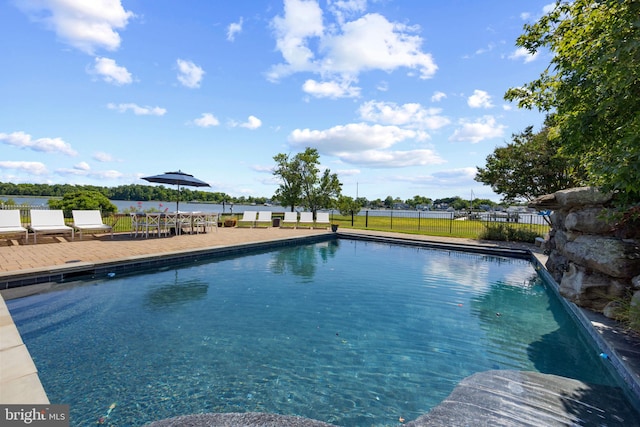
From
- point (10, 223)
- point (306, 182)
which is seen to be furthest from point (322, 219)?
point (10, 223)

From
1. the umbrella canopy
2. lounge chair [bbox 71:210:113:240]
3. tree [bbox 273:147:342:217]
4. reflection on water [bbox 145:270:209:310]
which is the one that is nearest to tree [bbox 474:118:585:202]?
reflection on water [bbox 145:270:209:310]

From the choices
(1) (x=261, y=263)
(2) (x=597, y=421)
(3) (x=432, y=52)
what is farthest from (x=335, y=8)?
(2) (x=597, y=421)

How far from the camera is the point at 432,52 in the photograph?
979cm

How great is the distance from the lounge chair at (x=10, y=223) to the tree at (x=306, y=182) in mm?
19678

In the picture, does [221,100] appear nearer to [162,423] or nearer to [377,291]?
[377,291]

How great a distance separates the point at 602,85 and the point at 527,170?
12453mm

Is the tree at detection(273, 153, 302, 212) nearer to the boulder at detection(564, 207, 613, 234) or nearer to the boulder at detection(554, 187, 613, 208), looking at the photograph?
the boulder at detection(554, 187, 613, 208)

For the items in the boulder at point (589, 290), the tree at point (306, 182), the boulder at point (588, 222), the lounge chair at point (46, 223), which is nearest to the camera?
the boulder at point (589, 290)

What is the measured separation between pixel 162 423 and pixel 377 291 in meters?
4.84

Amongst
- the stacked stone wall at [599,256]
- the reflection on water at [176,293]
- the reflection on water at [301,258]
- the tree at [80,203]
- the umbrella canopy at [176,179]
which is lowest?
the reflection on water at [176,293]

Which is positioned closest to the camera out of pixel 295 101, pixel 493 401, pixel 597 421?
pixel 597 421

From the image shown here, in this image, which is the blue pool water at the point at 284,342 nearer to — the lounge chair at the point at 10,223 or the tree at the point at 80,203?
the lounge chair at the point at 10,223

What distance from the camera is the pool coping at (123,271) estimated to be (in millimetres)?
2119

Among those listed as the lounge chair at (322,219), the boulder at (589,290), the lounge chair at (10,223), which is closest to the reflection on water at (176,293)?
the lounge chair at (10,223)
